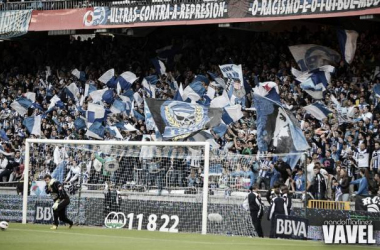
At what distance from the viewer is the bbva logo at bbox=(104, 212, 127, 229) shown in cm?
2483

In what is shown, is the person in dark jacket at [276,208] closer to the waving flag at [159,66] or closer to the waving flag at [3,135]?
the waving flag at [159,66]

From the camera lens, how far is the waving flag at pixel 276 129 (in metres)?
25.5

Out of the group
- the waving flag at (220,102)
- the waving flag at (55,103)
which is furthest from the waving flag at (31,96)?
the waving flag at (220,102)

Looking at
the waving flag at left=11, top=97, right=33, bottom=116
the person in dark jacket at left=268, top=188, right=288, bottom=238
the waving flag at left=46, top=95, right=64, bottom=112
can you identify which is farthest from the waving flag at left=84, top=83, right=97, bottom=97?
the person in dark jacket at left=268, top=188, right=288, bottom=238

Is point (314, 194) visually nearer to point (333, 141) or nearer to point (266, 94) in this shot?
point (333, 141)

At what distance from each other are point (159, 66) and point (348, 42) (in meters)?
8.22

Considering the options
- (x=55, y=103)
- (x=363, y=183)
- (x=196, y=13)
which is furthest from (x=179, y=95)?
(x=363, y=183)

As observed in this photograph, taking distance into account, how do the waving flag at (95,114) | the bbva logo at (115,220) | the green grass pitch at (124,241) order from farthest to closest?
the waving flag at (95,114) → the bbva logo at (115,220) → the green grass pitch at (124,241)

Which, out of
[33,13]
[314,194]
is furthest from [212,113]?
[33,13]

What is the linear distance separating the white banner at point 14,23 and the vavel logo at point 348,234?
65.4ft

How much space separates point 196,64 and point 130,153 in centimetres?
775

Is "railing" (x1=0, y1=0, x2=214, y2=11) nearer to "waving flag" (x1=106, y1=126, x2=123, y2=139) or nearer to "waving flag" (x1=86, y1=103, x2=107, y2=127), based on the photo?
"waving flag" (x1=86, y1=103, x2=107, y2=127)

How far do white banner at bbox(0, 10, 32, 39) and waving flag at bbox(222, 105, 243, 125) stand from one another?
418 inches

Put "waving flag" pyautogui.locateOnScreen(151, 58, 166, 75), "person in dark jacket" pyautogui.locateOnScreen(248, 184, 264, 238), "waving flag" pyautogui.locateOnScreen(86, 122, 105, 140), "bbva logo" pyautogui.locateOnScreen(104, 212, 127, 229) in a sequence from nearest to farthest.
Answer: "person in dark jacket" pyautogui.locateOnScreen(248, 184, 264, 238) < "bbva logo" pyautogui.locateOnScreen(104, 212, 127, 229) < "waving flag" pyautogui.locateOnScreen(86, 122, 105, 140) < "waving flag" pyautogui.locateOnScreen(151, 58, 166, 75)
